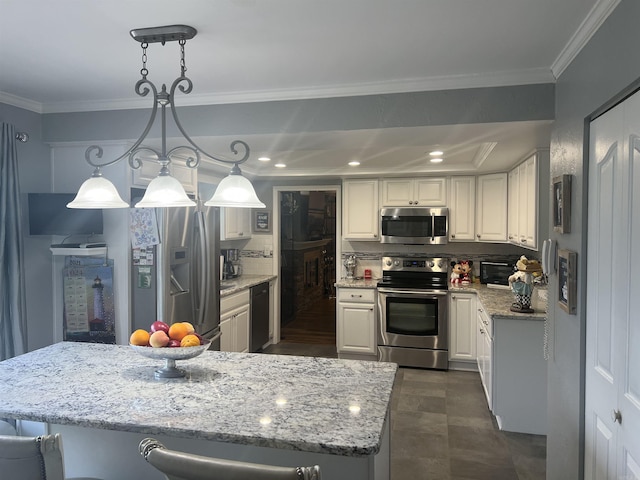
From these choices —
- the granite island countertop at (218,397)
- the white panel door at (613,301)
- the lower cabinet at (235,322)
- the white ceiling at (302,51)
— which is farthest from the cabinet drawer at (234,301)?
the white panel door at (613,301)

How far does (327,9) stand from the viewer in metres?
1.77

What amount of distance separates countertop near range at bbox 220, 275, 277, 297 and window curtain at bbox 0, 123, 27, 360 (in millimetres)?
1808

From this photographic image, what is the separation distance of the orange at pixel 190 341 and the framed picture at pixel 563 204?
1.78m

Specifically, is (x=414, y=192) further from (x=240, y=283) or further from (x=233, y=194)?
(x=233, y=194)

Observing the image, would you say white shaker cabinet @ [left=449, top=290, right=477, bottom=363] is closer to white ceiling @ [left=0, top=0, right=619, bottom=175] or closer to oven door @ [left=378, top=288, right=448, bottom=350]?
oven door @ [left=378, top=288, right=448, bottom=350]

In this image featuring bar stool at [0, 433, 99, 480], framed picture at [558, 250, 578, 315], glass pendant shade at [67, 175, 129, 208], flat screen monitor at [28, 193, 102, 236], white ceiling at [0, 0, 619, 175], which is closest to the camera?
bar stool at [0, 433, 99, 480]

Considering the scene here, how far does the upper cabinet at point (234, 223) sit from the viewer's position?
17.2 ft

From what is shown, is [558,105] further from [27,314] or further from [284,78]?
[27,314]

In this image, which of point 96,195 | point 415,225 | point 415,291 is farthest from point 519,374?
point 96,195

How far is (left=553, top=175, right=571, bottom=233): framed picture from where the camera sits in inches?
85.6

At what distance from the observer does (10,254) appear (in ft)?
9.32

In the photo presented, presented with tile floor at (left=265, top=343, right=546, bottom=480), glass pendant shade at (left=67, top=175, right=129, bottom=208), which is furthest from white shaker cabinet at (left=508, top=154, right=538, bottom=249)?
glass pendant shade at (left=67, top=175, right=129, bottom=208)

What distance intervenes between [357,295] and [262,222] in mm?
1646

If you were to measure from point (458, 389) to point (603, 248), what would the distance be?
2.97m
